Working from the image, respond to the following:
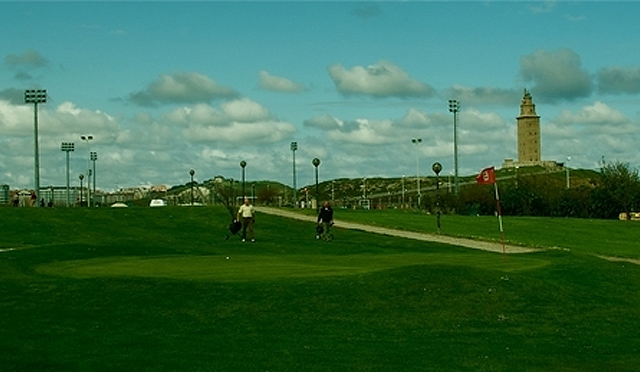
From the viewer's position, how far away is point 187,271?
28.5 metres

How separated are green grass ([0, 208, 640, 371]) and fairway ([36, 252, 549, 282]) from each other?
0.09m

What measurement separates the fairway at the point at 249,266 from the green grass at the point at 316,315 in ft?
0.29

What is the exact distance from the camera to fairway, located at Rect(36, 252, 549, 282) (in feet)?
87.7

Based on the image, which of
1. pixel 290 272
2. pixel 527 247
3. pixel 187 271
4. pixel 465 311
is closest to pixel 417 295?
pixel 465 311

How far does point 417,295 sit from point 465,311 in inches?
54.2

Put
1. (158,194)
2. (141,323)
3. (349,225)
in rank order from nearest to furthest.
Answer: (141,323)
(349,225)
(158,194)

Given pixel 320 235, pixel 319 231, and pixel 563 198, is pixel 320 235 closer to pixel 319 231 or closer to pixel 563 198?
pixel 319 231

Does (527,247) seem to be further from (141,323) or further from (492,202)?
(492,202)

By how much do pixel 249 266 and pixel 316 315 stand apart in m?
8.80

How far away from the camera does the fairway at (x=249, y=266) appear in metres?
26.7

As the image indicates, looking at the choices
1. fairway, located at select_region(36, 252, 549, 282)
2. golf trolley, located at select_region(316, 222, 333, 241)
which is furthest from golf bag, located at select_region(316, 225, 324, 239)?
Result: fairway, located at select_region(36, 252, 549, 282)

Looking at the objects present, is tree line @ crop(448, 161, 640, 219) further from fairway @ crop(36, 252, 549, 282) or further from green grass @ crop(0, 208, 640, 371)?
green grass @ crop(0, 208, 640, 371)

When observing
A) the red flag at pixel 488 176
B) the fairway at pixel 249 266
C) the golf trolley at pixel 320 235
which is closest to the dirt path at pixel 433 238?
the golf trolley at pixel 320 235

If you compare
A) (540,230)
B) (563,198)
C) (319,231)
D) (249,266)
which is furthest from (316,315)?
(563,198)
